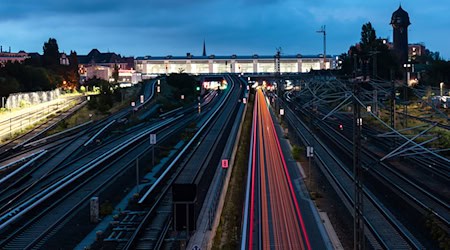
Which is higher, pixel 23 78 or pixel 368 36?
pixel 368 36

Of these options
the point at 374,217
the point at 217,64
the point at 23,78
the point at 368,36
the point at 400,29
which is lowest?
the point at 374,217

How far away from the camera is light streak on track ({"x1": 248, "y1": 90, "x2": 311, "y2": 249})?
18.3m

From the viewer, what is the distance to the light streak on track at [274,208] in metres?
18.3

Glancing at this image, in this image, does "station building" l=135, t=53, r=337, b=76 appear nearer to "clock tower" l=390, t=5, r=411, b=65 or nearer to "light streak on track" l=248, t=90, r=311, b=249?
"clock tower" l=390, t=5, r=411, b=65

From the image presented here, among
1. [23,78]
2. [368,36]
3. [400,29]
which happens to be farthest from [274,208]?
[400,29]

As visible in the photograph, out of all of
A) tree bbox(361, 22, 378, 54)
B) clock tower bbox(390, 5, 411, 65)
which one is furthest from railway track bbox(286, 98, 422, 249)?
clock tower bbox(390, 5, 411, 65)

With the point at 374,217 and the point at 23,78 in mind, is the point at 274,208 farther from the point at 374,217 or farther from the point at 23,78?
the point at 23,78

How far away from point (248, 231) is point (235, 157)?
16.4 meters

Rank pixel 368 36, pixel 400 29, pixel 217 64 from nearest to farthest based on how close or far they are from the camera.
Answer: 1. pixel 368 36
2. pixel 400 29
3. pixel 217 64

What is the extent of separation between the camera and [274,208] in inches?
898

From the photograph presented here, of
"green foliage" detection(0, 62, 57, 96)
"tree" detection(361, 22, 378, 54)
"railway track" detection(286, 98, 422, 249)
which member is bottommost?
"railway track" detection(286, 98, 422, 249)

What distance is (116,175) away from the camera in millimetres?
27453

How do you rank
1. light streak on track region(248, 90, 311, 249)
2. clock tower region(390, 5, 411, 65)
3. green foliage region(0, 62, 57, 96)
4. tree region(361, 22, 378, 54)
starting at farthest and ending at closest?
clock tower region(390, 5, 411, 65) → tree region(361, 22, 378, 54) → green foliage region(0, 62, 57, 96) → light streak on track region(248, 90, 311, 249)

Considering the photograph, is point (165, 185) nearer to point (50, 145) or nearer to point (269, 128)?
point (50, 145)
